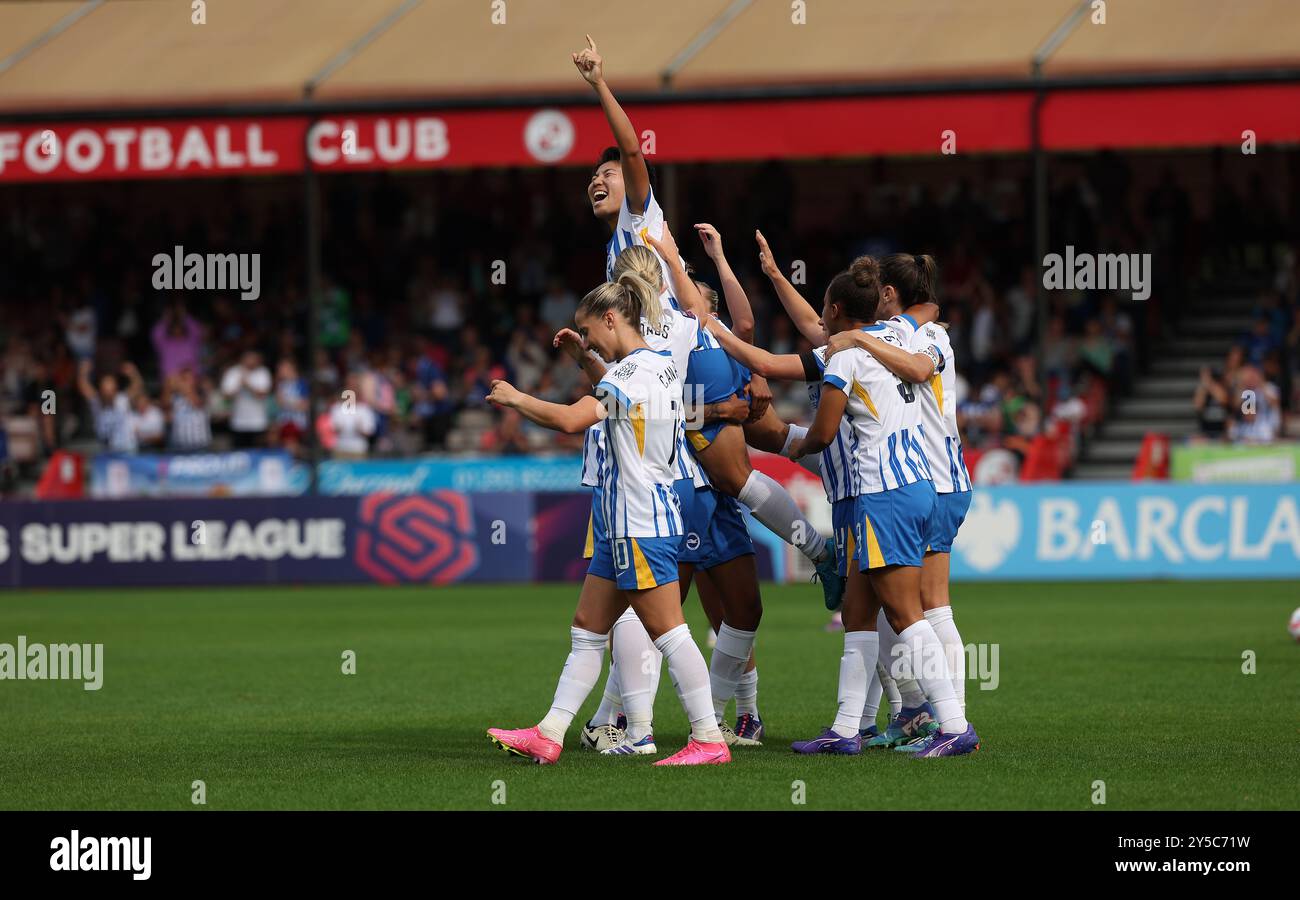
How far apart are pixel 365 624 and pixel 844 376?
9.18 m

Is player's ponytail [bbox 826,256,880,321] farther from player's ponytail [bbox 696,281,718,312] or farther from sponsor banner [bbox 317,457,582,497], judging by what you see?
sponsor banner [bbox 317,457,582,497]

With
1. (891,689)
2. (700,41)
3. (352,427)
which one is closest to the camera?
(891,689)

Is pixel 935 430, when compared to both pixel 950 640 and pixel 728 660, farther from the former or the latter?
pixel 728 660

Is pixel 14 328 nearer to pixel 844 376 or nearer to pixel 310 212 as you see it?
pixel 310 212

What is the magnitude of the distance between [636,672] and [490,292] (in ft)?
63.6

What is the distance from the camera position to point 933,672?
8.15 meters

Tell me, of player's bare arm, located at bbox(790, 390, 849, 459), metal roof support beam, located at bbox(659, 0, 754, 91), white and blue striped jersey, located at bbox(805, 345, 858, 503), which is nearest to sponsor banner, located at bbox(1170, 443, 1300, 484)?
metal roof support beam, located at bbox(659, 0, 754, 91)

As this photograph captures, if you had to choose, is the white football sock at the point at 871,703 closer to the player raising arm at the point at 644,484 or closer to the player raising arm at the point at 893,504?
the player raising arm at the point at 893,504

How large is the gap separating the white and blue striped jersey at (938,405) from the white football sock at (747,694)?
4.23 ft

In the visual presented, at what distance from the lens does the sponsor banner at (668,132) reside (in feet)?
71.7

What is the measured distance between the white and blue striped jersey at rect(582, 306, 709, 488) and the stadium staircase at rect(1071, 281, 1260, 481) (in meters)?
14.8

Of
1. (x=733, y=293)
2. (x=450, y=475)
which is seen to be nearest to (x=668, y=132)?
(x=450, y=475)

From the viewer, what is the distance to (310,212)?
23.3 meters

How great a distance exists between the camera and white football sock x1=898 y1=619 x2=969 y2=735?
8.07 metres
